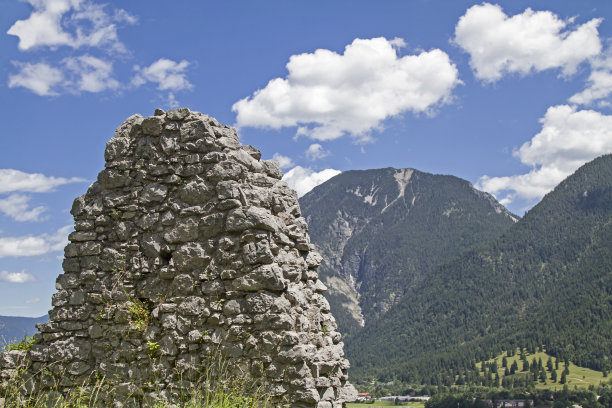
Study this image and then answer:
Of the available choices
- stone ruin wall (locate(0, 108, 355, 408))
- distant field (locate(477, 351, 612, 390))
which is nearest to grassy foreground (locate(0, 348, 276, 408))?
stone ruin wall (locate(0, 108, 355, 408))

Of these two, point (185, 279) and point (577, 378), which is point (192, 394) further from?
point (577, 378)

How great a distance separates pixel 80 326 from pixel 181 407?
7.35ft

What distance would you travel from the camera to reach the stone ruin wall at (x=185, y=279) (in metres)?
7.50

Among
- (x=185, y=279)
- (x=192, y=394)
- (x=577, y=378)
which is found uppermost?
(x=185, y=279)

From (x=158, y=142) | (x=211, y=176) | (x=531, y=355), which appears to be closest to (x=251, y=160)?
(x=211, y=176)

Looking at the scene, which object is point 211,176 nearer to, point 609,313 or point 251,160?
point 251,160

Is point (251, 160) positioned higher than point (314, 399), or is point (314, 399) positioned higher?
point (251, 160)

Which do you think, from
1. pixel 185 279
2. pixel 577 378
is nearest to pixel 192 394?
pixel 185 279

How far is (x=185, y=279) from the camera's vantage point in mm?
7926

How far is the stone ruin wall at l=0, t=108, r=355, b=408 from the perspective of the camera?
24.6 ft

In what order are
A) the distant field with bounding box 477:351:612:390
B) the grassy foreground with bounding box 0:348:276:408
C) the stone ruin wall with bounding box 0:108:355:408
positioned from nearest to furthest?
the grassy foreground with bounding box 0:348:276:408, the stone ruin wall with bounding box 0:108:355:408, the distant field with bounding box 477:351:612:390

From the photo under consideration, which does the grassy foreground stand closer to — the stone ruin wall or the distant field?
the stone ruin wall

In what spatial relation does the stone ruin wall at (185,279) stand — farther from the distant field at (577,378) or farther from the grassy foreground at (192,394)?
the distant field at (577,378)

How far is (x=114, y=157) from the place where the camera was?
8.91 metres
